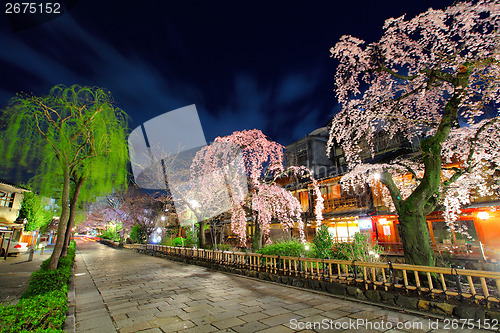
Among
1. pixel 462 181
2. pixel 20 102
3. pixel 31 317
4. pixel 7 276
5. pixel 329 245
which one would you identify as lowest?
pixel 7 276

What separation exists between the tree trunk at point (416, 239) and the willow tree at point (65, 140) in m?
11.0

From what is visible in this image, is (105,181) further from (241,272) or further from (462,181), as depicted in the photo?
(462,181)

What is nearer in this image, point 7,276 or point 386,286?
point 386,286

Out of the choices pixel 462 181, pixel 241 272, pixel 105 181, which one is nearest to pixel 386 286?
pixel 241 272

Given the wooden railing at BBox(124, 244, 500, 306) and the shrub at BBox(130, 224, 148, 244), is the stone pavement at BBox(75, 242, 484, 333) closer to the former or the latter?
the wooden railing at BBox(124, 244, 500, 306)

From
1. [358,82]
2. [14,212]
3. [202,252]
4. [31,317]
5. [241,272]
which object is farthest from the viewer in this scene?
[14,212]

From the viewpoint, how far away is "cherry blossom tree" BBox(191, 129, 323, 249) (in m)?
12.4

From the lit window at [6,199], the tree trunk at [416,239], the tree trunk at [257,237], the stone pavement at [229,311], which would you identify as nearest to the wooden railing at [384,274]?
the tree trunk at [416,239]

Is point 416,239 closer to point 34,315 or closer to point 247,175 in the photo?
point 247,175

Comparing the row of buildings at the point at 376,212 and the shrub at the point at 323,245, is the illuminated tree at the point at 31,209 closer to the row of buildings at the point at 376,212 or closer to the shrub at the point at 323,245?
the row of buildings at the point at 376,212

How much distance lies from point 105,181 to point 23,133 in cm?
293

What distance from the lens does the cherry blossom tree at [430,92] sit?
749 cm

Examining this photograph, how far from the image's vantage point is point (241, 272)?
35.9 ft

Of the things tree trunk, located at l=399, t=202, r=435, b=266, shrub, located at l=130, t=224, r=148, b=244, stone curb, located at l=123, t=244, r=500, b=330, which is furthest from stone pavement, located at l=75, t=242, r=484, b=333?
shrub, located at l=130, t=224, r=148, b=244
